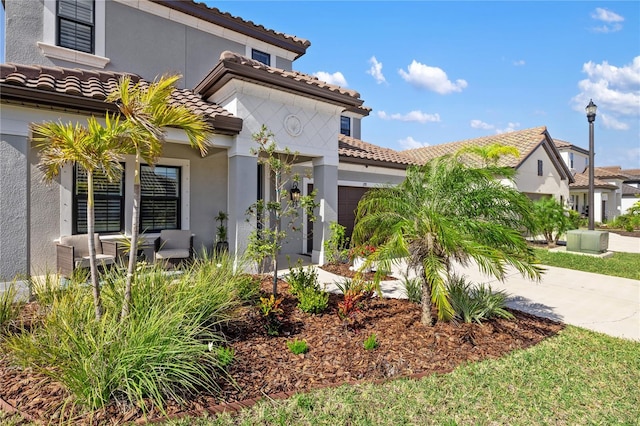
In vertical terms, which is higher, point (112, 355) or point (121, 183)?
point (121, 183)

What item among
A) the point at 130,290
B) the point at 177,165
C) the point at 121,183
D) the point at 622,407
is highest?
the point at 177,165

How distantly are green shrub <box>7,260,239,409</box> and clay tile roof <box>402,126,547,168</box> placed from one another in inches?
614

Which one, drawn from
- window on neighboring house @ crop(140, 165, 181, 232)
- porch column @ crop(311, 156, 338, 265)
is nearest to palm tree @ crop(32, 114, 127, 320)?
window on neighboring house @ crop(140, 165, 181, 232)

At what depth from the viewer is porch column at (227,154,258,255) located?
310 inches

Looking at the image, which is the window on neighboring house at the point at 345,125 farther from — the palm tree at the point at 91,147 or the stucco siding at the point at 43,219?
the palm tree at the point at 91,147

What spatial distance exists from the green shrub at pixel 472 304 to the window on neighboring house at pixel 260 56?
10806 millimetres

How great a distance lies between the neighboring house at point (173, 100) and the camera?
5.86m

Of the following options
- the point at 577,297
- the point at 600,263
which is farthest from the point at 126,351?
the point at 600,263

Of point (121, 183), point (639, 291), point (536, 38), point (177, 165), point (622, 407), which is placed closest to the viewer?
point (622, 407)

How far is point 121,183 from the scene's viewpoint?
28.8 feet

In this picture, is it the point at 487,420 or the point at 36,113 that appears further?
the point at 36,113

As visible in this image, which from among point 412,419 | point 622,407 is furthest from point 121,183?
point 622,407

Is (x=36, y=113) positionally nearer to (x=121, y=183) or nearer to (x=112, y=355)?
(x=121, y=183)

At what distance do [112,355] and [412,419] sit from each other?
120 inches
